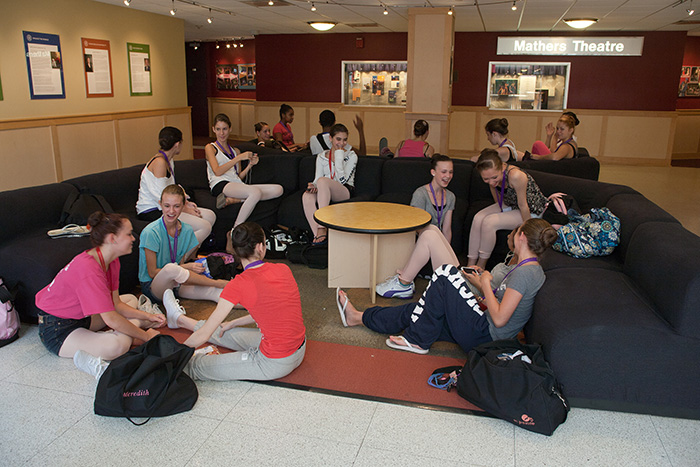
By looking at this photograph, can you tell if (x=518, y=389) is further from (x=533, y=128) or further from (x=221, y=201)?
(x=533, y=128)

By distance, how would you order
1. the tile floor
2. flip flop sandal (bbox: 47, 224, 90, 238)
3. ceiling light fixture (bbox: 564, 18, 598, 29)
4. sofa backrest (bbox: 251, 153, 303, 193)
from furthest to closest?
ceiling light fixture (bbox: 564, 18, 598, 29) < sofa backrest (bbox: 251, 153, 303, 193) < flip flop sandal (bbox: 47, 224, 90, 238) < the tile floor

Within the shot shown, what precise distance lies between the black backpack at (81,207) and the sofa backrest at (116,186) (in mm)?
142

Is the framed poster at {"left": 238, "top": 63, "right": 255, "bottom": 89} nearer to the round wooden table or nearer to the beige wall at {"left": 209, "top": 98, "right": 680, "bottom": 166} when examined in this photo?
the beige wall at {"left": 209, "top": 98, "right": 680, "bottom": 166}

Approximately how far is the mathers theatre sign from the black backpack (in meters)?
10.3

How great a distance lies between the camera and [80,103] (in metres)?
8.68

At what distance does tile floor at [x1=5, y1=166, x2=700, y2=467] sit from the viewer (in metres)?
2.56

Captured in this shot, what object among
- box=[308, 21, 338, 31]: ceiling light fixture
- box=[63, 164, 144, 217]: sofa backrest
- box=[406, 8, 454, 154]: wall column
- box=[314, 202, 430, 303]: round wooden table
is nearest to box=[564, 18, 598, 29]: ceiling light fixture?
box=[406, 8, 454, 154]: wall column

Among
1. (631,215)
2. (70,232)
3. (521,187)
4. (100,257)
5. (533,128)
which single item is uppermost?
(533,128)

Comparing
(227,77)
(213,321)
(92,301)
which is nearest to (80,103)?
(92,301)

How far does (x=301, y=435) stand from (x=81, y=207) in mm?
3062

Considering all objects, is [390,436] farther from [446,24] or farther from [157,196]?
[446,24]

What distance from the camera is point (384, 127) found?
43.8 feet

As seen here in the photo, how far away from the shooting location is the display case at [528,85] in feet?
41.0

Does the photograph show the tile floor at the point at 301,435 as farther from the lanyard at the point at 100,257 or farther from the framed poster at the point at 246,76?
the framed poster at the point at 246,76
